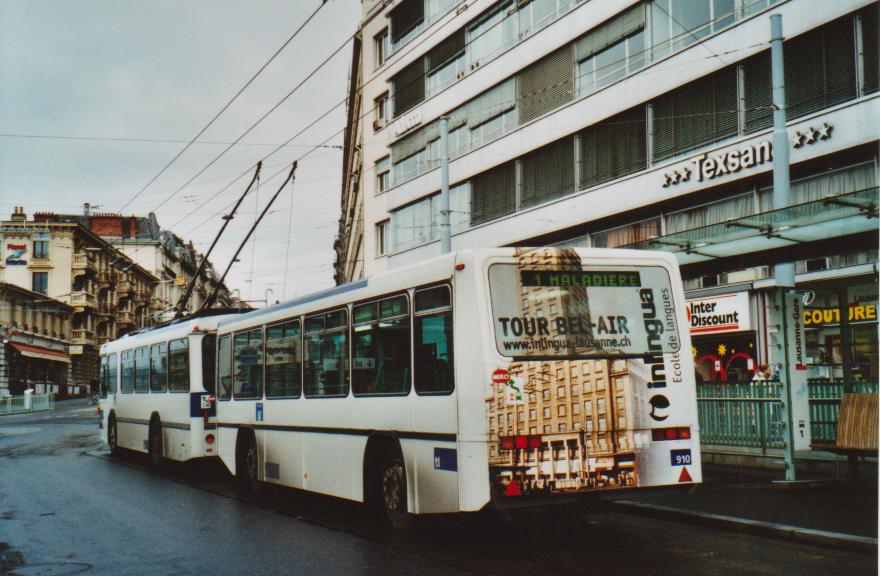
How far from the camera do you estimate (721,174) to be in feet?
73.9

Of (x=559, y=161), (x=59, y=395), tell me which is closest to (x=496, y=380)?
(x=559, y=161)

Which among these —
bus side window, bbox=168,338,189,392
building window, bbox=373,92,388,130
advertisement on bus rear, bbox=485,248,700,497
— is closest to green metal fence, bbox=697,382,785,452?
advertisement on bus rear, bbox=485,248,700,497

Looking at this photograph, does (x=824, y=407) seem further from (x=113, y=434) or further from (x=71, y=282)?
(x=71, y=282)

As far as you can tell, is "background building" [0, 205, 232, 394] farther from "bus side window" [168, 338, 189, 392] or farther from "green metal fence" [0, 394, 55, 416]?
"bus side window" [168, 338, 189, 392]

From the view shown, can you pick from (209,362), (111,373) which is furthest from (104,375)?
(209,362)

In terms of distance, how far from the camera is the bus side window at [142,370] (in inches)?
741

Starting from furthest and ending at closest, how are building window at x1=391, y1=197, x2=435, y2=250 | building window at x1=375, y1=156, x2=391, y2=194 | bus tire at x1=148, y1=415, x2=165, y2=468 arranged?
building window at x1=375, y1=156, x2=391, y2=194 → building window at x1=391, y1=197, x2=435, y2=250 → bus tire at x1=148, y1=415, x2=165, y2=468

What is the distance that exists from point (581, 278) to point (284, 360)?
5225 mm

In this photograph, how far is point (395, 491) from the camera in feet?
30.8

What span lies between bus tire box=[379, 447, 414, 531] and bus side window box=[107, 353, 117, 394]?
1378 centimetres

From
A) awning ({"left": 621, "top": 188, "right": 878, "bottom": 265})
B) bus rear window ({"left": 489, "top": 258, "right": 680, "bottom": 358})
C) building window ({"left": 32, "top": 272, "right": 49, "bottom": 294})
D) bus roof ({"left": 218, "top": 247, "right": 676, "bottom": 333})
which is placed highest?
building window ({"left": 32, "top": 272, "right": 49, "bottom": 294})

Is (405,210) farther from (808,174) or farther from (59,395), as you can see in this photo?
(59,395)

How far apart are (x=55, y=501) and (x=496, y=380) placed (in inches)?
298

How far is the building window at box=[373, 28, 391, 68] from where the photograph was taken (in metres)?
41.1
